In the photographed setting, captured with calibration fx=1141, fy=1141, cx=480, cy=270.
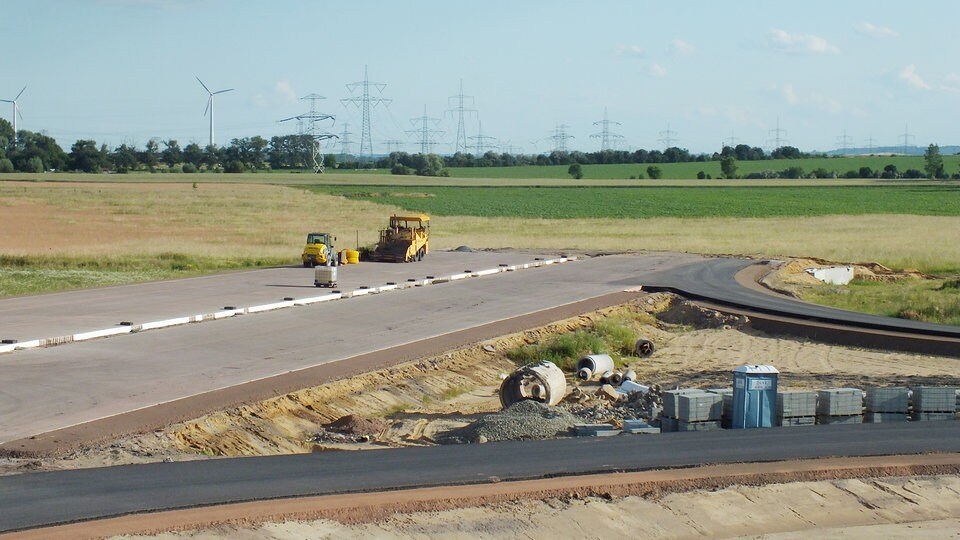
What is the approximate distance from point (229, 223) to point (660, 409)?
62165 millimetres

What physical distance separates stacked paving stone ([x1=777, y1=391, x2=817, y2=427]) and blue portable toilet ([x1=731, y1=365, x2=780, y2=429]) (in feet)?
1.15

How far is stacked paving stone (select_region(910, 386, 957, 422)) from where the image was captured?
18.3m

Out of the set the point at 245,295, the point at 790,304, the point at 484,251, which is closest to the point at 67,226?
the point at 484,251

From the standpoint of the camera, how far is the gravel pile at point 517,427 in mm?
16688

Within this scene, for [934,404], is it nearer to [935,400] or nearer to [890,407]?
[935,400]

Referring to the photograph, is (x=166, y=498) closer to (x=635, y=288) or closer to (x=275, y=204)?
(x=635, y=288)

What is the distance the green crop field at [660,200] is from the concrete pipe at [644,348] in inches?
2619

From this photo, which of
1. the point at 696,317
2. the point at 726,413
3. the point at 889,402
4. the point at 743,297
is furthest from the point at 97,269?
the point at 889,402

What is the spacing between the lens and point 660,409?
18750 millimetres

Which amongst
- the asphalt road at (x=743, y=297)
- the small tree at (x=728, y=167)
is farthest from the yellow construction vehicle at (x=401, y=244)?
the small tree at (x=728, y=167)

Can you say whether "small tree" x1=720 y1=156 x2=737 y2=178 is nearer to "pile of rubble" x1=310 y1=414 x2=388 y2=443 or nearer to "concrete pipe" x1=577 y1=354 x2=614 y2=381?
"concrete pipe" x1=577 y1=354 x2=614 y2=381

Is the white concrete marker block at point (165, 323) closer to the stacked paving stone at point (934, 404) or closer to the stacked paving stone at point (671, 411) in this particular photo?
the stacked paving stone at point (671, 411)

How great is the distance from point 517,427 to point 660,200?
10389 centimetres

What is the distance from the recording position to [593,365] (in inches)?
972
